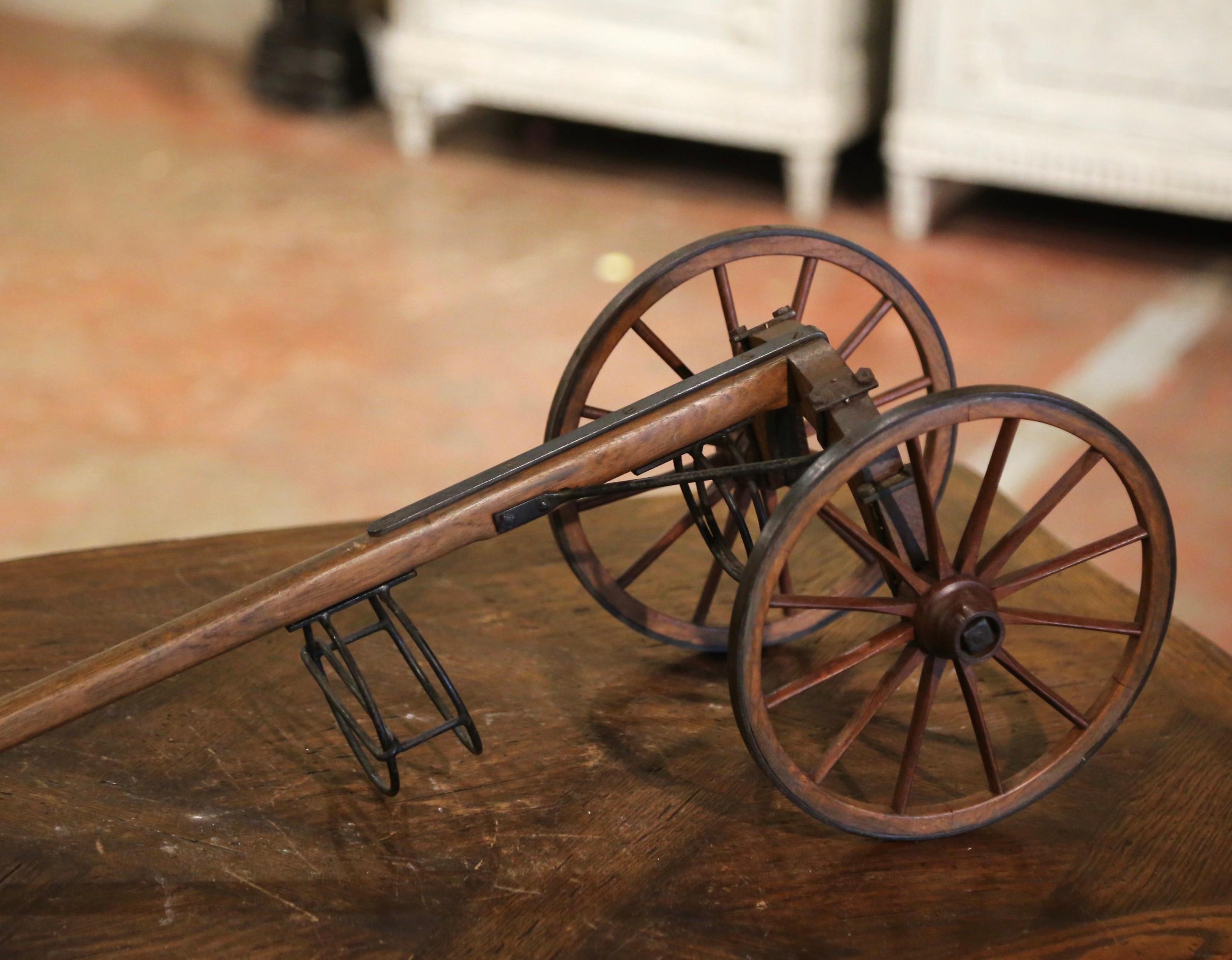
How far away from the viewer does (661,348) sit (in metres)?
1.30

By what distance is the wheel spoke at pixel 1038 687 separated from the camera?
1131 millimetres

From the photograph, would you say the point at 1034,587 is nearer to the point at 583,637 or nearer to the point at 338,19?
the point at 583,637

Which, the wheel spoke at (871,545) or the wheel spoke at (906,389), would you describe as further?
the wheel spoke at (906,389)

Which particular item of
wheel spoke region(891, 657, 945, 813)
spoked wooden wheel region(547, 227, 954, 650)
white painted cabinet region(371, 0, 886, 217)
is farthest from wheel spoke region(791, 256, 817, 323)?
white painted cabinet region(371, 0, 886, 217)

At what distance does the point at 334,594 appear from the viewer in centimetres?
113

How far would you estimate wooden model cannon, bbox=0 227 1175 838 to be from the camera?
105 centimetres

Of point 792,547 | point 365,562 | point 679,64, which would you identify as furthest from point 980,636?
point 679,64

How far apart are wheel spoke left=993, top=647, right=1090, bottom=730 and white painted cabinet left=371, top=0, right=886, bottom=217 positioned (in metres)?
2.54

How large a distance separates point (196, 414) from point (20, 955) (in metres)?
1.87

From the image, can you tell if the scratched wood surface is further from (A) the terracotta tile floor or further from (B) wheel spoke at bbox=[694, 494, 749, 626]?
(A) the terracotta tile floor

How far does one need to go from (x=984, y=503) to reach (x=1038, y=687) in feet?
0.56

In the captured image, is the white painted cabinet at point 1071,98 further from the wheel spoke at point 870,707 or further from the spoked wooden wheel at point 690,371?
the wheel spoke at point 870,707

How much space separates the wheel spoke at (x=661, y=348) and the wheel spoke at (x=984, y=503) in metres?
0.29

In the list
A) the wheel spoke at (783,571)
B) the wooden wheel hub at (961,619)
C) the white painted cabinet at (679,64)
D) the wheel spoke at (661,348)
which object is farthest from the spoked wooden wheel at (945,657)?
the white painted cabinet at (679,64)
